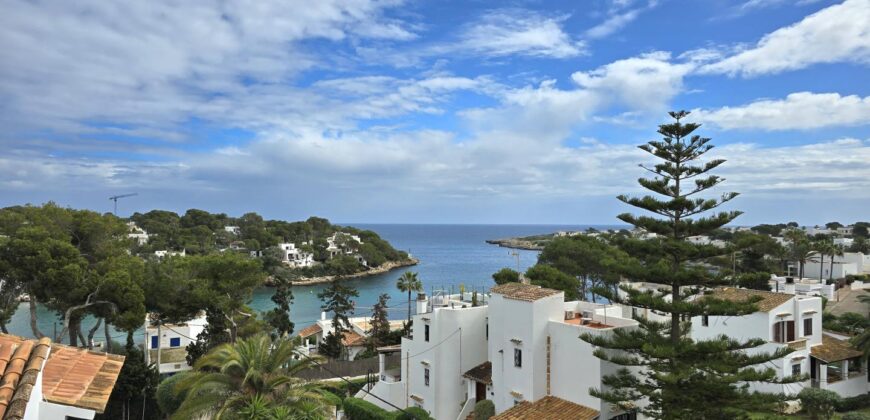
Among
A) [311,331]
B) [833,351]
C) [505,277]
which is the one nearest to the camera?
[833,351]

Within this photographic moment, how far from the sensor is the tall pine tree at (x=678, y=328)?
38.7 feet

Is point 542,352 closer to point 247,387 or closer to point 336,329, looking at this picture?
point 247,387

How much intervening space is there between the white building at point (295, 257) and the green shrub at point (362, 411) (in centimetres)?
6012

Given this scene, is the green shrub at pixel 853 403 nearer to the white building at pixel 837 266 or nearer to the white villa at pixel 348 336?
the white villa at pixel 348 336

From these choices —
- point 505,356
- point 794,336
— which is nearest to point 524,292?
point 505,356

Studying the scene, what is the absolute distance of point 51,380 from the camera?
18.0 feet

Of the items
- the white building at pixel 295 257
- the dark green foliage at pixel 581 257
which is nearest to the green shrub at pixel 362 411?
the dark green foliage at pixel 581 257

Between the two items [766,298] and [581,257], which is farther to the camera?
[581,257]

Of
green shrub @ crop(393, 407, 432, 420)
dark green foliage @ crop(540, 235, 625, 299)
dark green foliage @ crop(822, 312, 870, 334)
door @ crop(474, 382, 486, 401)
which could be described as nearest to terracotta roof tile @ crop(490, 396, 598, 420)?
door @ crop(474, 382, 486, 401)

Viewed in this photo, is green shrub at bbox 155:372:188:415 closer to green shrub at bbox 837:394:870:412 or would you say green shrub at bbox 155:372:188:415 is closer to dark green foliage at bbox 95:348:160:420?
dark green foliage at bbox 95:348:160:420

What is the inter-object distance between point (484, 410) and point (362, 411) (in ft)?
12.0

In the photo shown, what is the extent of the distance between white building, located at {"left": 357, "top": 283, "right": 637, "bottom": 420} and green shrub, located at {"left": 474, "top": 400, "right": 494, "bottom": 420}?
19 cm

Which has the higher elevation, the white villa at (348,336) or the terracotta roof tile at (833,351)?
the terracotta roof tile at (833,351)

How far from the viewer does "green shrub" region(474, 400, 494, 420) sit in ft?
51.7
